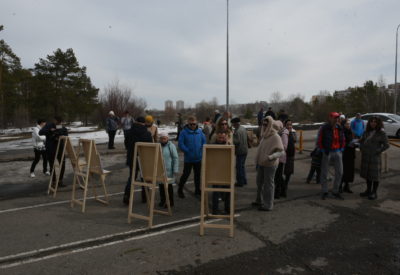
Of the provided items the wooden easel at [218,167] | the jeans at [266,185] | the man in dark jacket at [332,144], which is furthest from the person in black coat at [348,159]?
the wooden easel at [218,167]

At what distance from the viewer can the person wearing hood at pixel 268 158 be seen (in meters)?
5.02

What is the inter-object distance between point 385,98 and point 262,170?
174ft

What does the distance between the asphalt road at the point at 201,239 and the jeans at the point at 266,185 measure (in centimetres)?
26

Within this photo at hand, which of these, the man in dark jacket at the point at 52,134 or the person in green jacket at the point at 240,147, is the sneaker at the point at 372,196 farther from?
the man in dark jacket at the point at 52,134

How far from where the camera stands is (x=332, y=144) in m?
5.67

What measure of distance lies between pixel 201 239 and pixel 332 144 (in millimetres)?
3529

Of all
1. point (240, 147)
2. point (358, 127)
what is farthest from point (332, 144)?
point (358, 127)

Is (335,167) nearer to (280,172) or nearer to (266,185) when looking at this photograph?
(280,172)

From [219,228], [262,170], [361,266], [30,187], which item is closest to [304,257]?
[361,266]

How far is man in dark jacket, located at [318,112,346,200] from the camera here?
568cm

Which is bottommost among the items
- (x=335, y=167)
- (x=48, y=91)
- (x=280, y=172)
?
(x=280, y=172)

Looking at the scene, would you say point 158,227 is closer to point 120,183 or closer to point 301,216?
point 301,216

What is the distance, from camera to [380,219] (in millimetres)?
4773

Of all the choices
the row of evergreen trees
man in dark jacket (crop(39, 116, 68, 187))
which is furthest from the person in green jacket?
the row of evergreen trees
